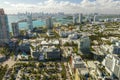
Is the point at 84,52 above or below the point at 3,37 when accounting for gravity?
below

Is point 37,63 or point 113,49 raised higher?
point 113,49

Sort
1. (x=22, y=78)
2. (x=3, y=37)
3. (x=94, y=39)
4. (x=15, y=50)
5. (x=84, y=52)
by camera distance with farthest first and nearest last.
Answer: (x=94, y=39) → (x=3, y=37) → (x=15, y=50) → (x=84, y=52) → (x=22, y=78)

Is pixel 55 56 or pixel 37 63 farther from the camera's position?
pixel 55 56

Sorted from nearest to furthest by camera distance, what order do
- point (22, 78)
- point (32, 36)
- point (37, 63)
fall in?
point (22, 78) < point (37, 63) < point (32, 36)

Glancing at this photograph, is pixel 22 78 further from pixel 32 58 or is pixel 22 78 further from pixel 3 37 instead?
pixel 3 37

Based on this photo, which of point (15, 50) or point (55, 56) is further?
point (15, 50)

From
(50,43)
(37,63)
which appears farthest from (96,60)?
(50,43)

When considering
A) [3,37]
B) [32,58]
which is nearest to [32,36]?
[3,37]

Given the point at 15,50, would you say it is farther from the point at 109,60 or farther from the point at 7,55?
the point at 109,60

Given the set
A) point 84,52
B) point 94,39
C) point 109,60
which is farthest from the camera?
point 94,39
